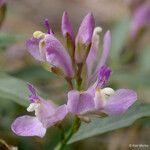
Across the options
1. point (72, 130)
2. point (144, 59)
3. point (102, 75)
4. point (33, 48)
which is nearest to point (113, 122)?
point (72, 130)

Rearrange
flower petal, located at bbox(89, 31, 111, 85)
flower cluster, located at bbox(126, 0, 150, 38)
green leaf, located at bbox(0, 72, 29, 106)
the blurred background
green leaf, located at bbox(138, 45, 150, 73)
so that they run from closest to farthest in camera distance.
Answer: flower petal, located at bbox(89, 31, 111, 85), green leaf, located at bbox(0, 72, 29, 106), the blurred background, flower cluster, located at bbox(126, 0, 150, 38), green leaf, located at bbox(138, 45, 150, 73)

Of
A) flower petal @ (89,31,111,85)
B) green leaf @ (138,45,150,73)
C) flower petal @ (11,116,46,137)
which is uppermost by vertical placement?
flower petal @ (89,31,111,85)

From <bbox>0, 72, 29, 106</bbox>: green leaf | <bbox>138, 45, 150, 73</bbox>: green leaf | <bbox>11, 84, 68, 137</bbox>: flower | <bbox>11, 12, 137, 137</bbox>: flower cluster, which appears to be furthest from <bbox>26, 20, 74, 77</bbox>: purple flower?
<bbox>138, 45, 150, 73</bbox>: green leaf

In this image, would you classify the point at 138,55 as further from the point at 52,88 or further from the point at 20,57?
the point at 20,57

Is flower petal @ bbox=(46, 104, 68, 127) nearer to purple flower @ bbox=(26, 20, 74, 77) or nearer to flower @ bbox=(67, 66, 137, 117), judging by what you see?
flower @ bbox=(67, 66, 137, 117)

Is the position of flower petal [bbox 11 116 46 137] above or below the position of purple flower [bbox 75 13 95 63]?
below

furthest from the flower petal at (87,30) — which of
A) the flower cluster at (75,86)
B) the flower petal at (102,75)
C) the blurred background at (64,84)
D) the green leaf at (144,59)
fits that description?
the green leaf at (144,59)

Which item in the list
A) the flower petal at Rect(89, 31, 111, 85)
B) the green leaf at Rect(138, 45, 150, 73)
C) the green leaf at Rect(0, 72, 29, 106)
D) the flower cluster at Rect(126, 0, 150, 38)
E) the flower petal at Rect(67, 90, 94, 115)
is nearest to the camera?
the flower petal at Rect(67, 90, 94, 115)
